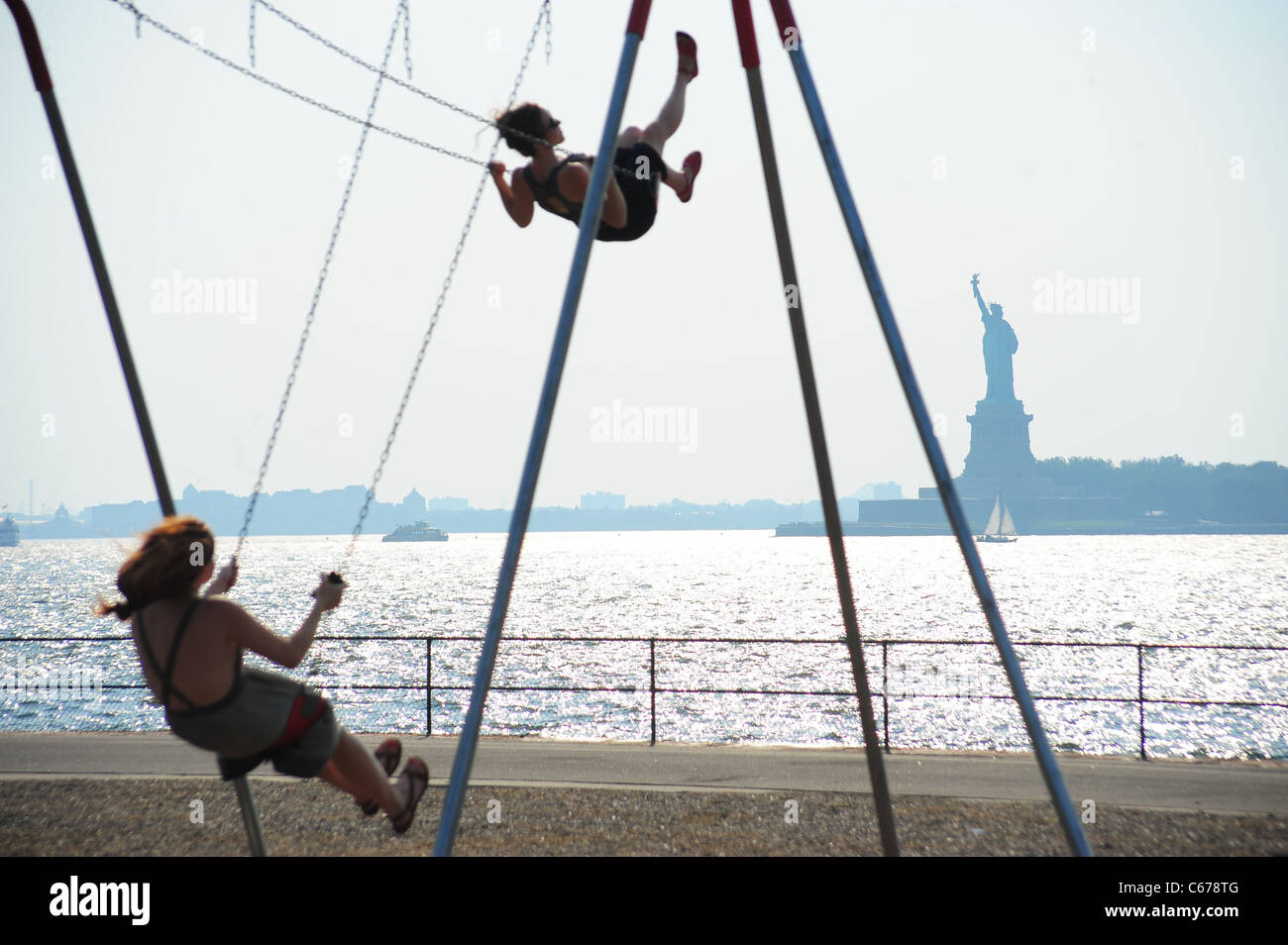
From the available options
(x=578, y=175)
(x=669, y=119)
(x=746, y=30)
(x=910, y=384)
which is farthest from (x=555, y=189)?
(x=910, y=384)

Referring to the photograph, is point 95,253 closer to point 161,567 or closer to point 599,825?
point 161,567

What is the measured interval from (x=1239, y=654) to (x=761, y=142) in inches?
2666

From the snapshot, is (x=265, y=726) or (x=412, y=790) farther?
(x=412, y=790)

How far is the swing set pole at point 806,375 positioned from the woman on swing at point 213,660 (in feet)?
9.13

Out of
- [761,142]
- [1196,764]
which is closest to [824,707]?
[1196,764]

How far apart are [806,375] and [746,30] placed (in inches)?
72.5

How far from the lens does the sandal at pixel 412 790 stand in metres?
Answer: 4.68

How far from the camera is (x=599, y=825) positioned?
28.3ft

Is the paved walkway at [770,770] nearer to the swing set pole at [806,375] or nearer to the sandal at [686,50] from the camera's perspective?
the swing set pole at [806,375]

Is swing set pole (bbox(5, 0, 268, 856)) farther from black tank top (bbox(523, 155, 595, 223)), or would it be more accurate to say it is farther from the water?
black tank top (bbox(523, 155, 595, 223))

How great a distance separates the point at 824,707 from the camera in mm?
36656

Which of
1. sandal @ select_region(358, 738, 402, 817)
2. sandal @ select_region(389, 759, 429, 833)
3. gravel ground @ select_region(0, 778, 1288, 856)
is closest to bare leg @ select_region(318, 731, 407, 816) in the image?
sandal @ select_region(389, 759, 429, 833)

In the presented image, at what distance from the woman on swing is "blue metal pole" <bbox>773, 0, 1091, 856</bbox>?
2813mm
